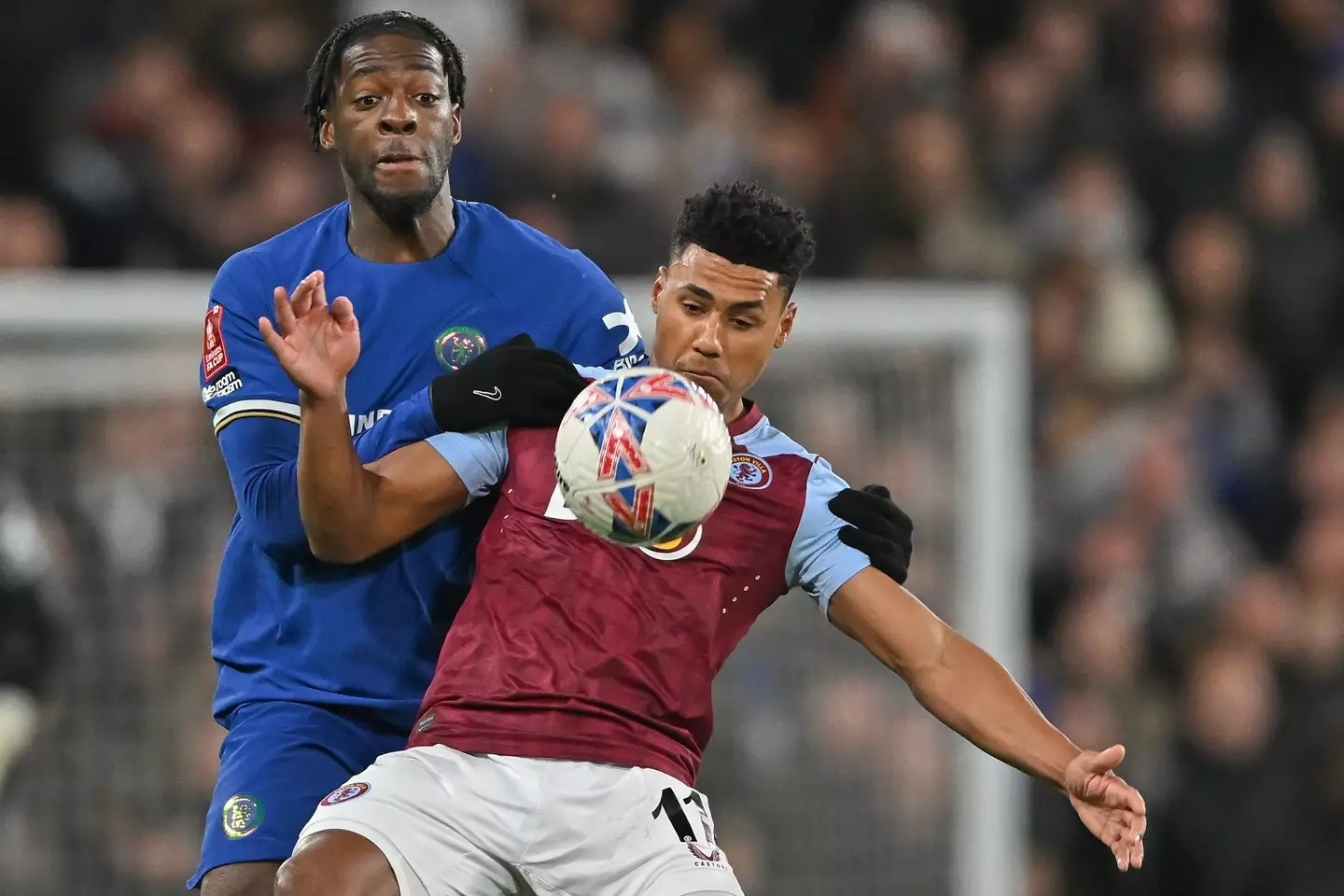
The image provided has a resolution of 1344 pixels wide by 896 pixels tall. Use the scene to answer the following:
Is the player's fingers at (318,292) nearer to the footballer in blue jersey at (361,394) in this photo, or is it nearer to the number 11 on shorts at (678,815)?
the footballer in blue jersey at (361,394)

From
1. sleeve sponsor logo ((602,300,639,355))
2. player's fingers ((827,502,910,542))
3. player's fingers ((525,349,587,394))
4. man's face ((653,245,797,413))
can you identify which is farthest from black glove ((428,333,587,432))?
player's fingers ((827,502,910,542))

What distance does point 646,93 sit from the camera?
8695 millimetres

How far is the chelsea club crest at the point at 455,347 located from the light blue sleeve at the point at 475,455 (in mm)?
269

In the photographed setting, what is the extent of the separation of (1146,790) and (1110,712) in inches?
12.6

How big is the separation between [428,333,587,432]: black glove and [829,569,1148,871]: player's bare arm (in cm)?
63

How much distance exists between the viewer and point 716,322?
12.5ft

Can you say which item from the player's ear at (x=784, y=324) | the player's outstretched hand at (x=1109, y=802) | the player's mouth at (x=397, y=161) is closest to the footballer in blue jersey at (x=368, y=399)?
the player's mouth at (x=397, y=161)

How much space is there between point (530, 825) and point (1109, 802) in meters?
0.99

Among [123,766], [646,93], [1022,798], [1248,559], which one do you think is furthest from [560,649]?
[1248,559]

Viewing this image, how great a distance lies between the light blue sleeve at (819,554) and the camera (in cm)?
384

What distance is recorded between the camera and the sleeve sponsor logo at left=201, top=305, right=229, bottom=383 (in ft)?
13.2

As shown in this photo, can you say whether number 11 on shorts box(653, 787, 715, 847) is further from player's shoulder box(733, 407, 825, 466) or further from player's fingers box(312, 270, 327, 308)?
player's fingers box(312, 270, 327, 308)

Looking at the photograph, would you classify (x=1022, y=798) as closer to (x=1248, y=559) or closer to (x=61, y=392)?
(x=1248, y=559)

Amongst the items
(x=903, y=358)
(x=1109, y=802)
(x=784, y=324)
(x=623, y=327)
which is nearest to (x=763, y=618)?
(x=903, y=358)
